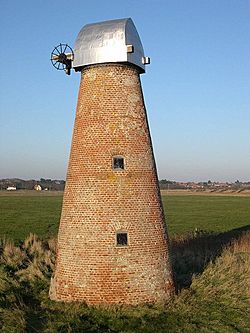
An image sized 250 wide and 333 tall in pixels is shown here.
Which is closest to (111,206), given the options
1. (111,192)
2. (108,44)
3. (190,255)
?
(111,192)

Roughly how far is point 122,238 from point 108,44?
239 inches

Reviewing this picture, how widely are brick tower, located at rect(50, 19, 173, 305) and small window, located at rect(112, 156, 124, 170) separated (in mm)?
32

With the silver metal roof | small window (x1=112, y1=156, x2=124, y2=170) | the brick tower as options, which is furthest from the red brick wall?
the silver metal roof

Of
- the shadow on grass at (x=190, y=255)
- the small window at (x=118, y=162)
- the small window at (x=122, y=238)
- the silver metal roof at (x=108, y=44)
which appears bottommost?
the shadow on grass at (x=190, y=255)

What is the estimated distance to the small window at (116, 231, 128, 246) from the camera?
1262cm

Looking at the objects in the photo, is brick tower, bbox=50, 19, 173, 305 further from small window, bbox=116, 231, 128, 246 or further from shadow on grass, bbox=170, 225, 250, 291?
shadow on grass, bbox=170, 225, 250, 291

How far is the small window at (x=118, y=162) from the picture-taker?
42.7ft

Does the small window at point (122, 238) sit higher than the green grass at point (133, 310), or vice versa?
the small window at point (122, 238)

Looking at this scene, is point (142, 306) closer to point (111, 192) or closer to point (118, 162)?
point (111, 192)

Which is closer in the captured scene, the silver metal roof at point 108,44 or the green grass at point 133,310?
the green grass at point 133,310

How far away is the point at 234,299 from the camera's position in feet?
45.4

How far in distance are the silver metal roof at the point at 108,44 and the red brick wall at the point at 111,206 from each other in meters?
0.35

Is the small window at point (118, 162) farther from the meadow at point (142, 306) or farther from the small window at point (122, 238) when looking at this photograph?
the meadow at point (142, 306)

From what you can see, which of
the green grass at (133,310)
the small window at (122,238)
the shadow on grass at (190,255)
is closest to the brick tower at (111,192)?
the small window at (122,238)
